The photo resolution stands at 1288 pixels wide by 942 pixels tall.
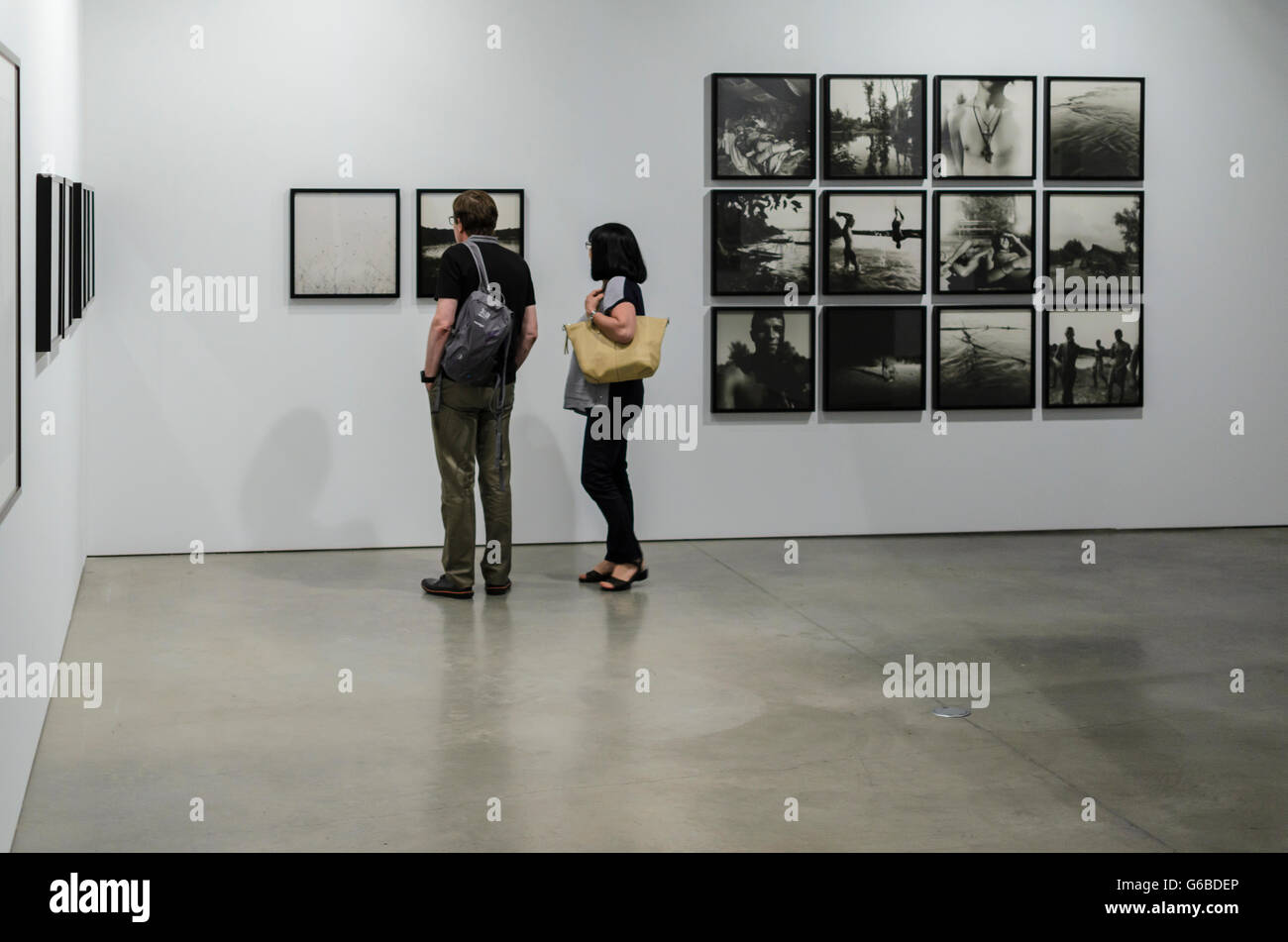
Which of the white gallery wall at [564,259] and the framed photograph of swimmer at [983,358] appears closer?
the white gallery wall at [564,259]

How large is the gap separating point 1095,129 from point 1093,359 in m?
1.48

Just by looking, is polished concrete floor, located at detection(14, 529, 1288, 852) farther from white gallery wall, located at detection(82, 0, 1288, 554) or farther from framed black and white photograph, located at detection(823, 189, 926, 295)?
framed black and white photograph, located at detection(823, 189, 926, 295)

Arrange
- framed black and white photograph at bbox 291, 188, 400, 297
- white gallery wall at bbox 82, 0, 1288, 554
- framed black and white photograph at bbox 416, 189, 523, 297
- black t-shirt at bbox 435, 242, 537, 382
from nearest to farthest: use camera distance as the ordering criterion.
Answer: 1. black t-shirt at bbox 435, 242, 537, 382
2. white gallery wall at bbox 82, 0, 1288, 554
3. framed black and white photograph at bbox 291, 188, 400, 297
4. framed black and white photograph at bbox 416, 189, 523, 297

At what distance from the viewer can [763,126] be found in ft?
31.9

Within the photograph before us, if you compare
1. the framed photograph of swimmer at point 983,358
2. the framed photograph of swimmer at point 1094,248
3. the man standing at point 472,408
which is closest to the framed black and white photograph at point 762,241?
the framed photograph of swimmer at point 983,358

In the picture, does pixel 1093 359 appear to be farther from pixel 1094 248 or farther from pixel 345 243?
pixel 345 243

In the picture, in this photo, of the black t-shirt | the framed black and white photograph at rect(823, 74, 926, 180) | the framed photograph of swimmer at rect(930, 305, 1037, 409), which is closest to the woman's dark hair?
the black t-shirt

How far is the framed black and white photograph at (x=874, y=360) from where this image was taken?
9914 millimetres

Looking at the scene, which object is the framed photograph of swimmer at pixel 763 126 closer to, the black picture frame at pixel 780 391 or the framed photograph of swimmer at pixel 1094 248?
the black picture frame at pixel 780 391

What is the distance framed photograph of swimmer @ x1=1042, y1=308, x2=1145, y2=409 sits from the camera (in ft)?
33.4

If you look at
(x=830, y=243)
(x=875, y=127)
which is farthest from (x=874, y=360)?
(x=875, y=127)

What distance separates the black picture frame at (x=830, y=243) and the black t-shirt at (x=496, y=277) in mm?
2685

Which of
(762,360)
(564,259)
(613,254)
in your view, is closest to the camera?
(613,254)

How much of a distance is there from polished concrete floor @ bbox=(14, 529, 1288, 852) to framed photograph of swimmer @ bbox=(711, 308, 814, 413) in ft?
4.58
